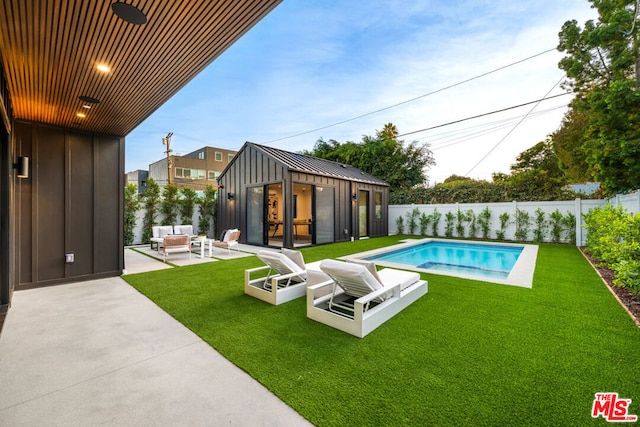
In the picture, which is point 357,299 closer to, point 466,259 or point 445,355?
point 445,355

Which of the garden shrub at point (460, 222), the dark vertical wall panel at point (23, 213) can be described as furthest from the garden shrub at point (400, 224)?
the dark vertical wall panel at point (23, 213)

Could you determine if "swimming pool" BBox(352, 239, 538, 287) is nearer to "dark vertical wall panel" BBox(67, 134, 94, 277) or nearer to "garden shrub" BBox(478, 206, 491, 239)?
"garden shrub" BBox(478, 206, 491, 239)

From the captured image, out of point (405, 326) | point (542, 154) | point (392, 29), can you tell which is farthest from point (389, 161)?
point (405, 326)

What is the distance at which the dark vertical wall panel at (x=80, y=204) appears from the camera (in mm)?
5395

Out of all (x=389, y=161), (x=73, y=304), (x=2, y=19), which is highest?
(x=389, y=161)

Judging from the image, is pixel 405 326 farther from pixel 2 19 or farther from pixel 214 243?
pixel 214 243

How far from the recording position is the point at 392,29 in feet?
35.9

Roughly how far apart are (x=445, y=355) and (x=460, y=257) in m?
7.01

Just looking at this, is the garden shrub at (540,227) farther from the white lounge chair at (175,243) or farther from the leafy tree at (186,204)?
Result: the leafy tree at (186,204)

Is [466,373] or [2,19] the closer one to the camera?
[466,373]

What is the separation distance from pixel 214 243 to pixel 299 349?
6971 millimetres

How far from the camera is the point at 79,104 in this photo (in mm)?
4336

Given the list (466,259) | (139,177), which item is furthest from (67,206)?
(139,177)

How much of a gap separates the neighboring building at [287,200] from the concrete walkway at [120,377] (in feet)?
21.5
